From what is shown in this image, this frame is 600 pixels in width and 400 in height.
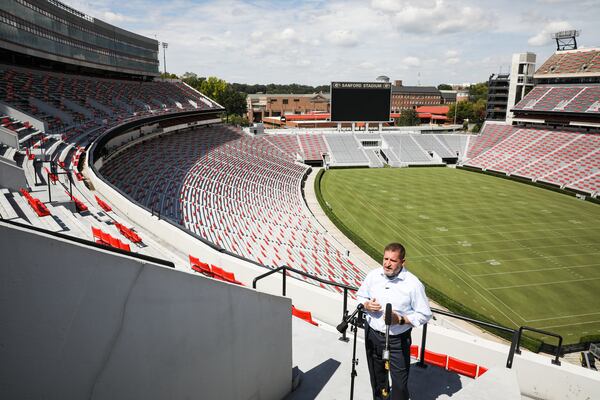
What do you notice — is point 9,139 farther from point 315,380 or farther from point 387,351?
point 387,351

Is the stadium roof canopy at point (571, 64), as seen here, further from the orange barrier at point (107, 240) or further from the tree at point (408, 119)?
the orange barrier at point (107, 240)

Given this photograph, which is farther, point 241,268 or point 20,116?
point 20,116

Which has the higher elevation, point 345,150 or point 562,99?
point 562,99

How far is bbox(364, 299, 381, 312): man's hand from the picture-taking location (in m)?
3.86

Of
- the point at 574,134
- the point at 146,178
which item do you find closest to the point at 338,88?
the point at 574,134

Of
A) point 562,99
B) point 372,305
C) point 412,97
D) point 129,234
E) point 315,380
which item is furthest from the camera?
point 412,97

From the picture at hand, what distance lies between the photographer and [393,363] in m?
3.97

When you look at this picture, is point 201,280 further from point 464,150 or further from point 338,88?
point 464,150

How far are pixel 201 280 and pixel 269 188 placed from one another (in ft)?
108

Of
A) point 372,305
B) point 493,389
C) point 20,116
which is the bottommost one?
point 493,389

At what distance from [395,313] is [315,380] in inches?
60.6

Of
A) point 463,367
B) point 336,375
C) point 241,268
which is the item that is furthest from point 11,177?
point 463,367

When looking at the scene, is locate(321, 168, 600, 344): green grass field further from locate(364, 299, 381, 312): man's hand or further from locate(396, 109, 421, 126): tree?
locate(396, 109, 421, 126): tree

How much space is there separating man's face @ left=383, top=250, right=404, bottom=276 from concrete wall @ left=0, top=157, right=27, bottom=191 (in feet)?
38.5
